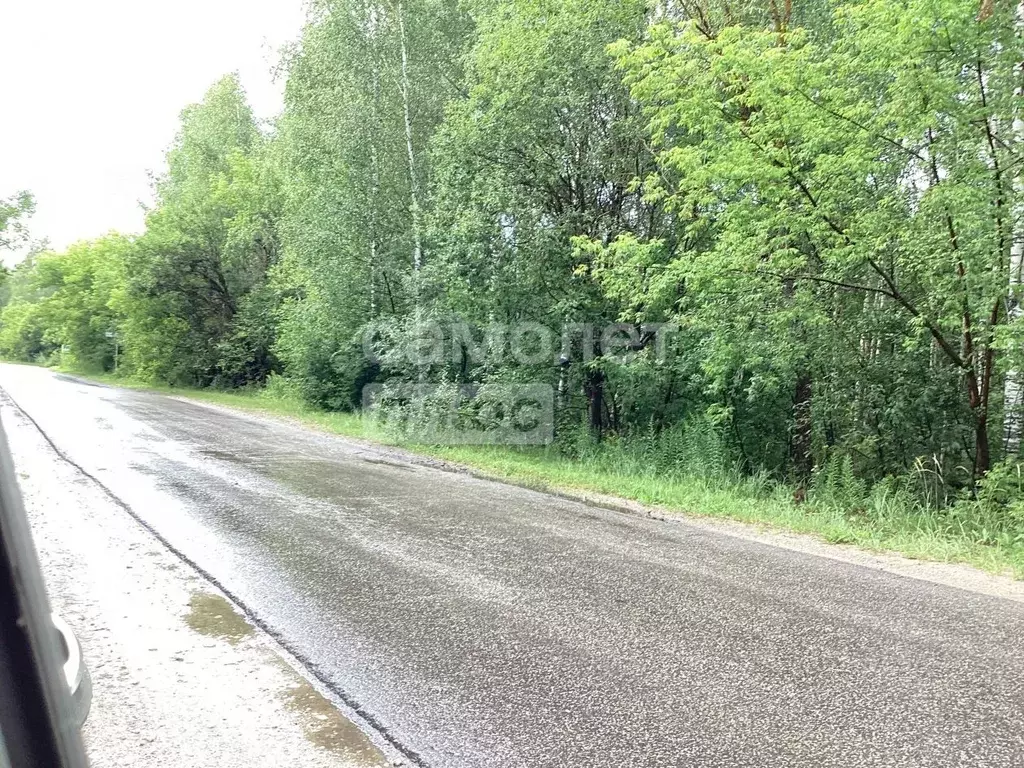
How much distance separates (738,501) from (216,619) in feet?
22.8

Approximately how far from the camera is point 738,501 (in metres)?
9.66

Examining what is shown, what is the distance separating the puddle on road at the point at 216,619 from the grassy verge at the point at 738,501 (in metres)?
5.78

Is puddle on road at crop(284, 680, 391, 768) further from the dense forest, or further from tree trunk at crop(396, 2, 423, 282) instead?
tree trunk at crop(396, 2, 423, 282)

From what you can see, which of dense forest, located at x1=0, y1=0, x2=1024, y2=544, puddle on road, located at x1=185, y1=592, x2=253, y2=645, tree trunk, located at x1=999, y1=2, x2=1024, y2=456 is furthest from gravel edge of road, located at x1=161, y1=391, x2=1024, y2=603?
puddle on road, located at x1=185, y1=592, x2=253, y2=645

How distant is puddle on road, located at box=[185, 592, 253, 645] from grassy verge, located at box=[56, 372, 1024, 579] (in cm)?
578

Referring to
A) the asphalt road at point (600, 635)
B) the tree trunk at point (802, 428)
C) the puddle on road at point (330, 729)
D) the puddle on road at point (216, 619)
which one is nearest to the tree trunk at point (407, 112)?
the tree trunk at point (802, 428)

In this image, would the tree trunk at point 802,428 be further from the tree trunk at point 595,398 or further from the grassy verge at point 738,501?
the tree trunk at point 595,398

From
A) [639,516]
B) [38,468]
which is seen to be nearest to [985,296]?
[639,516]

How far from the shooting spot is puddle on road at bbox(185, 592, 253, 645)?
4426 mm

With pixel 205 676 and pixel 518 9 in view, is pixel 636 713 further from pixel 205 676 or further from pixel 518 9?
pixel 518 9

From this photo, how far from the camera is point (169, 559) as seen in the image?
586cm

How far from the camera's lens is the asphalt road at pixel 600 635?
323cm

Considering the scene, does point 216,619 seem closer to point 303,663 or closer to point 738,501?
point 303,663

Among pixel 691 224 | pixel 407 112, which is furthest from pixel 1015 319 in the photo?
pixel 407 112
